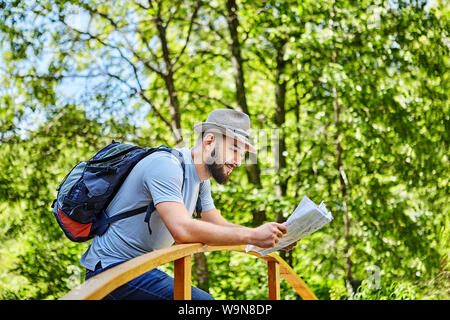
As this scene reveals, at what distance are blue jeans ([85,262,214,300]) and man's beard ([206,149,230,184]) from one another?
21.6 inches

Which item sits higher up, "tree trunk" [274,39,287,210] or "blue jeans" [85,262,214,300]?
"tree trunk" [274,39,287,210]

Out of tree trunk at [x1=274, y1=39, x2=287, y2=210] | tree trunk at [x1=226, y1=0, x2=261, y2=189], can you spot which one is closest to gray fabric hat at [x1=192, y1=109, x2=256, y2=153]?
tree trunk at [x1=274, y1=39, x2=287, y2=210]

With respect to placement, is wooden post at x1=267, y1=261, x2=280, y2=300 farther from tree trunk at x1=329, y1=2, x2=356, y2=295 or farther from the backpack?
tree trunk at x1=329, y1=2, x2=356, y2=295

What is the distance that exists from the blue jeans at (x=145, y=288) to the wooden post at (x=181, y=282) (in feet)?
0.21

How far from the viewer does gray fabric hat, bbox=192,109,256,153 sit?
2.62m

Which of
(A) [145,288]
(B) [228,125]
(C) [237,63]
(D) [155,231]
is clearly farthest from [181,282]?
(C) [237,63]

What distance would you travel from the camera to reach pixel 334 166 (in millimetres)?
8820

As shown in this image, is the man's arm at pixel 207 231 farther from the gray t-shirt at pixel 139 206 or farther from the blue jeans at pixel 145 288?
the blue jeans at pixel 145 288

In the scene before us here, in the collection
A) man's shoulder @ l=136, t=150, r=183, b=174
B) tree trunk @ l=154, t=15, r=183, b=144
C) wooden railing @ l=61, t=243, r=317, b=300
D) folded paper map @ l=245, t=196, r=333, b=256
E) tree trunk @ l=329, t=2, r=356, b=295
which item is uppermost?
Answer: tree trunk @ l=154, t=15, r=183, b=144

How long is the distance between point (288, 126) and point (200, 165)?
6160mm

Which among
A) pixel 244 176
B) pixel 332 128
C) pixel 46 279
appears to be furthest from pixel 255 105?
pixel 46 279

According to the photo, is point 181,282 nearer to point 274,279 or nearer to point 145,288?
point 145,288

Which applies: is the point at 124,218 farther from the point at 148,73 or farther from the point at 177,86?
the point at 177,86

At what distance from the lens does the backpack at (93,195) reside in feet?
7.30
